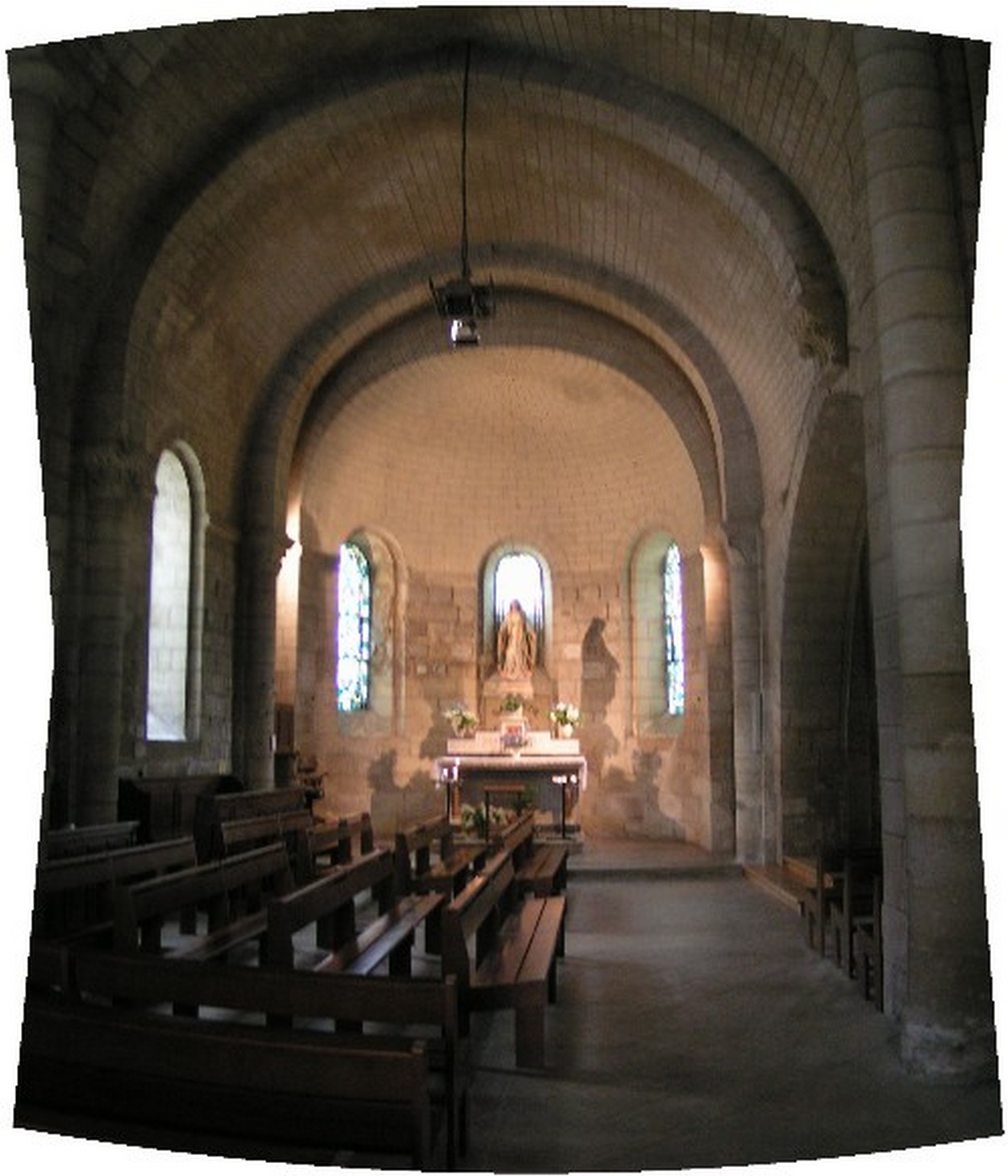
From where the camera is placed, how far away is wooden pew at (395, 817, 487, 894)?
26.6 ft

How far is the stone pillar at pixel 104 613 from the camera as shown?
9.59 meters

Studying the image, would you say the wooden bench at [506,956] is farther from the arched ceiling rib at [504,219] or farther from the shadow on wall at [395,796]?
the shadow on wall at [395,796]

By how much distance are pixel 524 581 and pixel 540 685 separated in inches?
79.2

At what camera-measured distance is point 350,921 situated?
711 centimetres

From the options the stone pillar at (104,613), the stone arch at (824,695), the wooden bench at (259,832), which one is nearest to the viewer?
the wooden bench at (259,832)

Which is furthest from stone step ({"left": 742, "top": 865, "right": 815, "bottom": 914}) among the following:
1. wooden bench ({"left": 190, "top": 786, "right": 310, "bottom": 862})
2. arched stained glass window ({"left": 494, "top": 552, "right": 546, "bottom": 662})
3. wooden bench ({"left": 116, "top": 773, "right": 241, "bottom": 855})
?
arched stained glass window ({"left": 494, "top": 552, "right": 546, "bottom": 662})

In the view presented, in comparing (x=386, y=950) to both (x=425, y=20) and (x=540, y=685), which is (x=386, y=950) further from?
(x=540, y=685)

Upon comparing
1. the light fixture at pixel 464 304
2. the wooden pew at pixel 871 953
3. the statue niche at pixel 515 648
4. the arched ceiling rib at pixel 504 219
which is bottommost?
the wooden pew at pixel 871 953

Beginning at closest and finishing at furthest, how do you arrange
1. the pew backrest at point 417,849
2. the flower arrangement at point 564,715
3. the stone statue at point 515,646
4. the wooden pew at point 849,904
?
A: the wooden pew at point 849,904 → the pew backrest at point 417,849 → the flower arrangement at point 564,715 → the stone statue at point 515,646

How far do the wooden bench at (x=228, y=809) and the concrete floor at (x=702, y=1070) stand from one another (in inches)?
131

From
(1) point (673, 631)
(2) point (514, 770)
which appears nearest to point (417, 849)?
(2) point (514, 770)

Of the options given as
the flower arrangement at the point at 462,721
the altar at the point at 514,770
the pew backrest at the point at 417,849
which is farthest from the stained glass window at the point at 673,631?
the pew backrest at the point at 417,849

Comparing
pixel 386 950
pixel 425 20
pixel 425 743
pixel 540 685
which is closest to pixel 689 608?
pixel 540 685

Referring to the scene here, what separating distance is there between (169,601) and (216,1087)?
1069 centimetres
